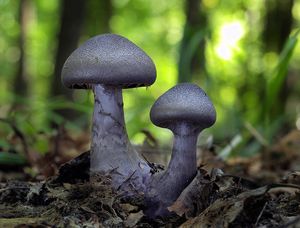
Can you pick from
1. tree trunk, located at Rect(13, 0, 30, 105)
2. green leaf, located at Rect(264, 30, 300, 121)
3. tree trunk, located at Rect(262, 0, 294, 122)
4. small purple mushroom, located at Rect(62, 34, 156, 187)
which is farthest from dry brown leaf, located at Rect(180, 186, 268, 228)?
tree trunk, located at Rect(13, 0, 30, 105)

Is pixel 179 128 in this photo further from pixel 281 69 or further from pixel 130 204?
pixel 281 69

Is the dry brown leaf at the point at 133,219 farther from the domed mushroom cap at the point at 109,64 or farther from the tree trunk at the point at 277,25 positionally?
the tree trunk at the point at 277,25

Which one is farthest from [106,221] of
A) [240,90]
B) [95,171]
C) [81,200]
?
[240,90]

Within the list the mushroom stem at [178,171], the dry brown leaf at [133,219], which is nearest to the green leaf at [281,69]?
the mushroom stem at [178,171]

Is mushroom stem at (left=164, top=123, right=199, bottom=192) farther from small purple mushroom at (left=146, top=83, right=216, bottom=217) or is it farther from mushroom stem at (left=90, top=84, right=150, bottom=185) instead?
mushroom stem at (left=90, top=84, right=150, bottom=185)

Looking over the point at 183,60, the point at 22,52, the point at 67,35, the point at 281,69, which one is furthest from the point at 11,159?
the point at 22,52

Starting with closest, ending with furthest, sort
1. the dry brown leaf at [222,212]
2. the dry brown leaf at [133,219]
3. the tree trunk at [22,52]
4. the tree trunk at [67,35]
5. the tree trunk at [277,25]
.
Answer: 1. the dry brown leaf at [222,212]
2. the dry brown leaf at [133,219]
3. the tree trunk at [67,35]
4. the tree trunk at [277,25]
5. the tree trunk at [22,52]
